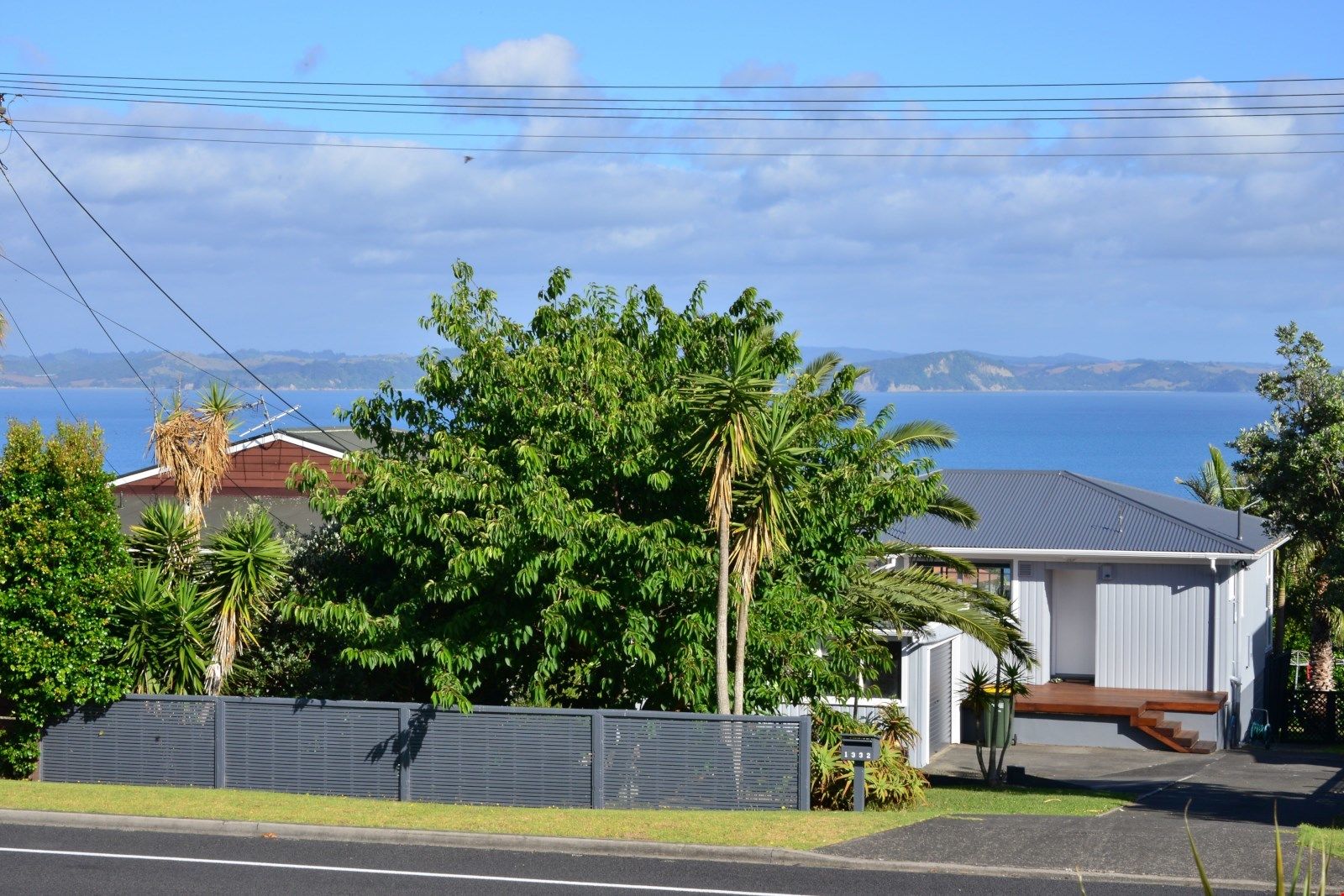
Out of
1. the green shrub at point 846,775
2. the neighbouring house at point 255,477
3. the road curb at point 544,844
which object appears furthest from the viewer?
the neighbouring house at point 255,477

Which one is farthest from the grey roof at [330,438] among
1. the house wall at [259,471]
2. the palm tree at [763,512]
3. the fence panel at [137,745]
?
the palm tree at [763,512]

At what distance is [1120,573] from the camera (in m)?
29.0

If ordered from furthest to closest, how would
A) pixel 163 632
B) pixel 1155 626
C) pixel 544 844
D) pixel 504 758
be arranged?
1. pixel 1155 626
2. pixel 163 632
3. pixel 504 758
4. pixel 544 844

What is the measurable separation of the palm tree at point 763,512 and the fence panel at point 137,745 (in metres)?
6.78

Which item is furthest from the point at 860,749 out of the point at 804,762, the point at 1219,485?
the point at 1219,485

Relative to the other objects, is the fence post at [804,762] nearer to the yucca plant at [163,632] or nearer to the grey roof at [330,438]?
the yucca plant at [163,632]

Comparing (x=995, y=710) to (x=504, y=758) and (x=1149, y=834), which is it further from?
(x=504, y=758)

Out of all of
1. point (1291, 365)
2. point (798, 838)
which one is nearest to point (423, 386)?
point (798, 838)

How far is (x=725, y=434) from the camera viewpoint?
16.0 m

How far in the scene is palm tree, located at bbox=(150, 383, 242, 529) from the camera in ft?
73.8

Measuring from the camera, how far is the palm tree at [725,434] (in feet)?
52.2

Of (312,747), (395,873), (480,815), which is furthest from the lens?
(312,747)

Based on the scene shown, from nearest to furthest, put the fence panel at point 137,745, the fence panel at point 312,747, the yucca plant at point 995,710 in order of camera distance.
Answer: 1. the fence panel at point 312,747
2. the fence panel at point 137,745
3. the yucca plant at point 995,710

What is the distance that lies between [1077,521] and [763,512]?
15.9 meters
